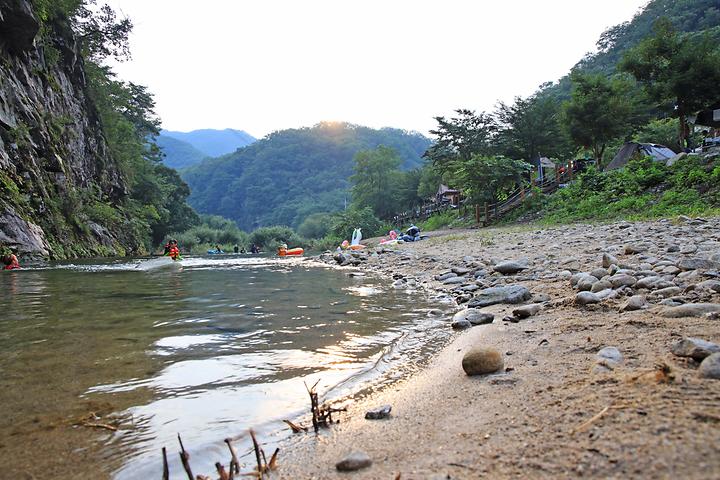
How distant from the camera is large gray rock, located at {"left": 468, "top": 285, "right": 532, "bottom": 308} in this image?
5176mm

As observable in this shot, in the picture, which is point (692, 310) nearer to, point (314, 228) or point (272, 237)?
point (272, 237)

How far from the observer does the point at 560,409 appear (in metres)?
1.87

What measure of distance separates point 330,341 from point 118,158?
1386 inches

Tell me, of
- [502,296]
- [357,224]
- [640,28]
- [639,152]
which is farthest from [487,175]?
[640,28]

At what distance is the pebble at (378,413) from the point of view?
7.52ft

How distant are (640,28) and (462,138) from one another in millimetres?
59244

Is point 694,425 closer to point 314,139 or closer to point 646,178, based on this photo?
point 646,178

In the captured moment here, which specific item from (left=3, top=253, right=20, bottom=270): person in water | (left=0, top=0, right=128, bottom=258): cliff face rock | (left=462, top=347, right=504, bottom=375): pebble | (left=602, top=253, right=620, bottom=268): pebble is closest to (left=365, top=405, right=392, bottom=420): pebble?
(left=462, top=347, right=504, bottom=375): pebble

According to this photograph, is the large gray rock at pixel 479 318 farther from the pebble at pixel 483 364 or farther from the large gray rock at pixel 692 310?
the pebble at pixel 483 364

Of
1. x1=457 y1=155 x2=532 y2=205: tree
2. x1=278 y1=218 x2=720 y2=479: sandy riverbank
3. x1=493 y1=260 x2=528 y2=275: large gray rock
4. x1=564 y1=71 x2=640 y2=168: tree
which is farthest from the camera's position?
x1=564 y1=71 x2=640 y2=168: tree

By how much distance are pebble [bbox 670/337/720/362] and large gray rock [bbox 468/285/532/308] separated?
9.79 ft

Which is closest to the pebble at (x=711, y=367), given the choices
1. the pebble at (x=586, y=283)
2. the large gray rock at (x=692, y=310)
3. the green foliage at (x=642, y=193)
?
the large gray rock at (x=692, y=310)

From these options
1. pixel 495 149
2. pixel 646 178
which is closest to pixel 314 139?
pixel 495 149

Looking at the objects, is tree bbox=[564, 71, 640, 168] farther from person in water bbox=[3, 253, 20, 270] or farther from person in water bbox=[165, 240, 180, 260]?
person in water bbox=[3, 253, 20, 270]
